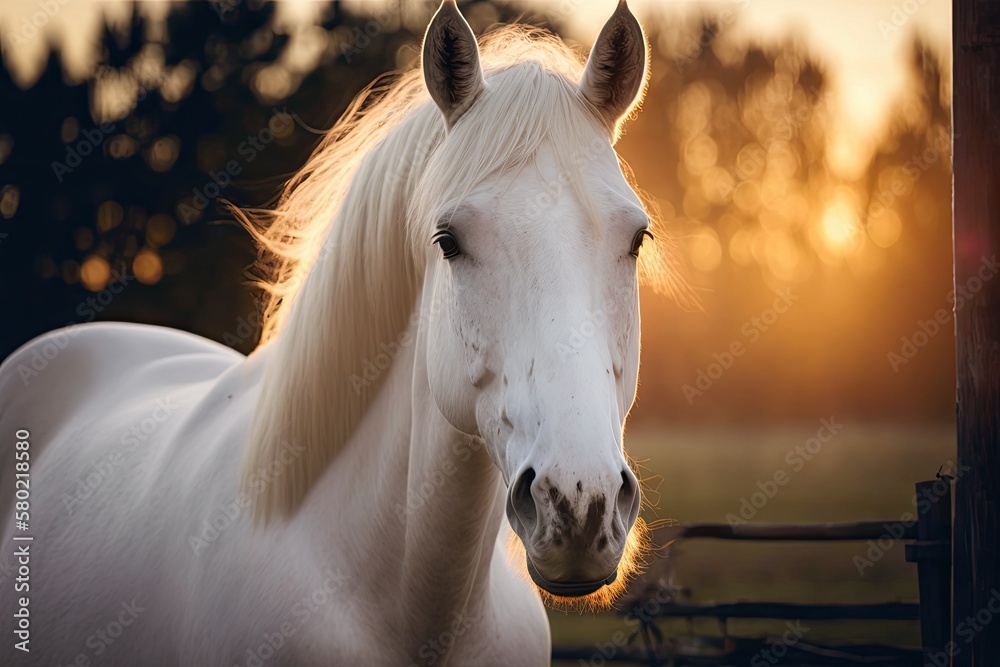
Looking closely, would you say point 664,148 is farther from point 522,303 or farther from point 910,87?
point 522,303

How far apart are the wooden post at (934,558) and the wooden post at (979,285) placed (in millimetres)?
1011

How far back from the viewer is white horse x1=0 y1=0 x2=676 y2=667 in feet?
5.18

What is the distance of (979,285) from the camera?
3467 millimetres

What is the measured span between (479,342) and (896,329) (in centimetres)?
1468

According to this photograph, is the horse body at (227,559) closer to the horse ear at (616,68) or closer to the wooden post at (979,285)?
the horse ear at (616,68)

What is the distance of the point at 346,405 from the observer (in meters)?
2.16

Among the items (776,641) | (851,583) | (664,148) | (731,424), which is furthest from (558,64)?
(731,424)
